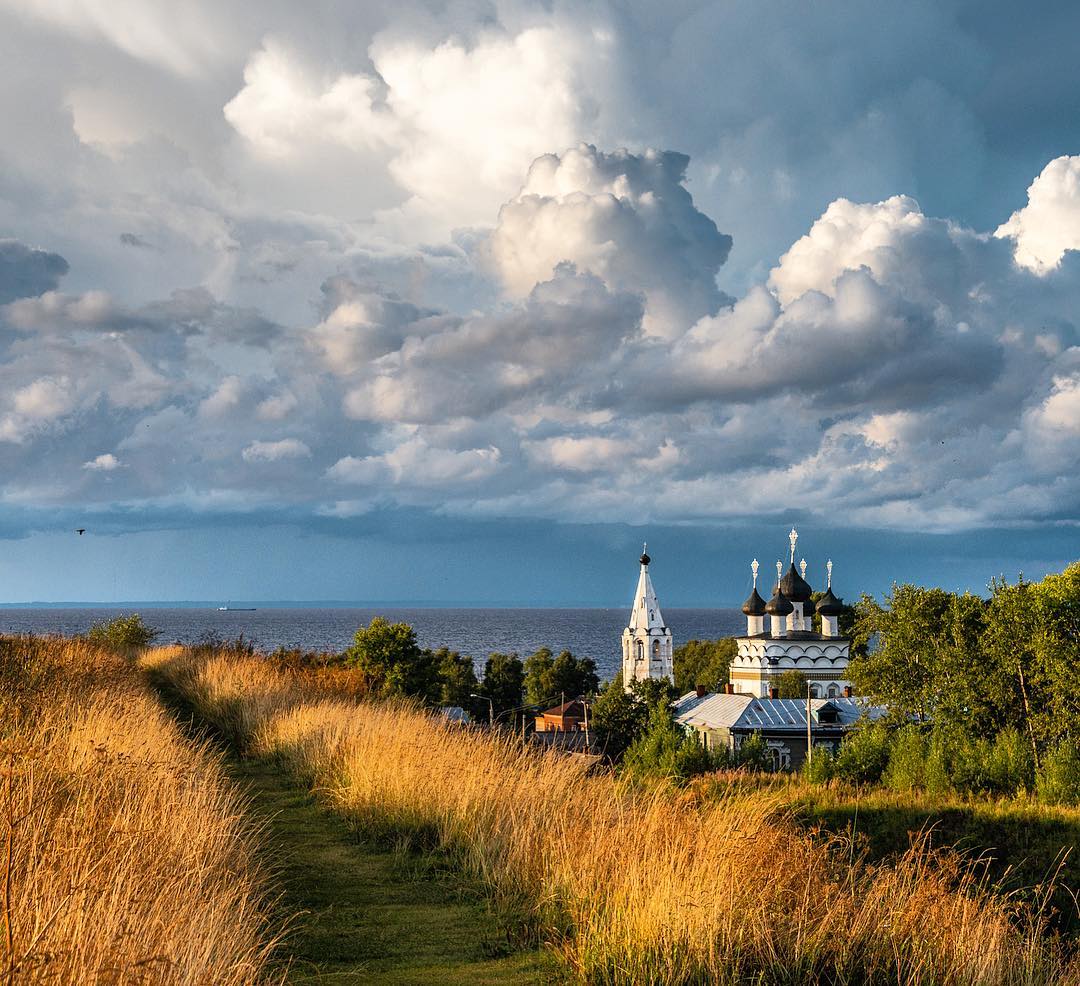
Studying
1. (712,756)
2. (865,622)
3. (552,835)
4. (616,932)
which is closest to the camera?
(616,932)

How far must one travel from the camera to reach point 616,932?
5.78 metres

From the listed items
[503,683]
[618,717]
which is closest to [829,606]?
[503,683]

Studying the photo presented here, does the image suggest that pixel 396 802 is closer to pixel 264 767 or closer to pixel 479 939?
pixel 479 939

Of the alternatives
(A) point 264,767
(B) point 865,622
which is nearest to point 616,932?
(A) point 264,767

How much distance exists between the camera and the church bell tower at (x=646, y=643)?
80250mm

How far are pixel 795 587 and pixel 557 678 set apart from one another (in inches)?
1050

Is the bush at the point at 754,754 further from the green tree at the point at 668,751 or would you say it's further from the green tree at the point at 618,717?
the green tree at the point at 618,717

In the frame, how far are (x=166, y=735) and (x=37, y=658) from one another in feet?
18.0

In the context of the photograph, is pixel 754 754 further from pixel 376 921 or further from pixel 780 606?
pixel 376 921

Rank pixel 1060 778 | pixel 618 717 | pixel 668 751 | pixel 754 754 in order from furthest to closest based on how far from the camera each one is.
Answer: pixel 618 717 < pixel 754 754 < pixel 1060 778 < pixel 668 751

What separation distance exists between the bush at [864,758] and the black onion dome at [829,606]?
1384 inches

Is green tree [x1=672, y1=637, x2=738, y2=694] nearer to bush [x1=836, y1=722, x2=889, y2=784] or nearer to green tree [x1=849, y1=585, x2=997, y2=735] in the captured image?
green tree [x1=849, y1=585, x2=997, y2=735]

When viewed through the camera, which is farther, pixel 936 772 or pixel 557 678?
pixel 557 678

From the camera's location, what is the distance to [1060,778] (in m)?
34.4
